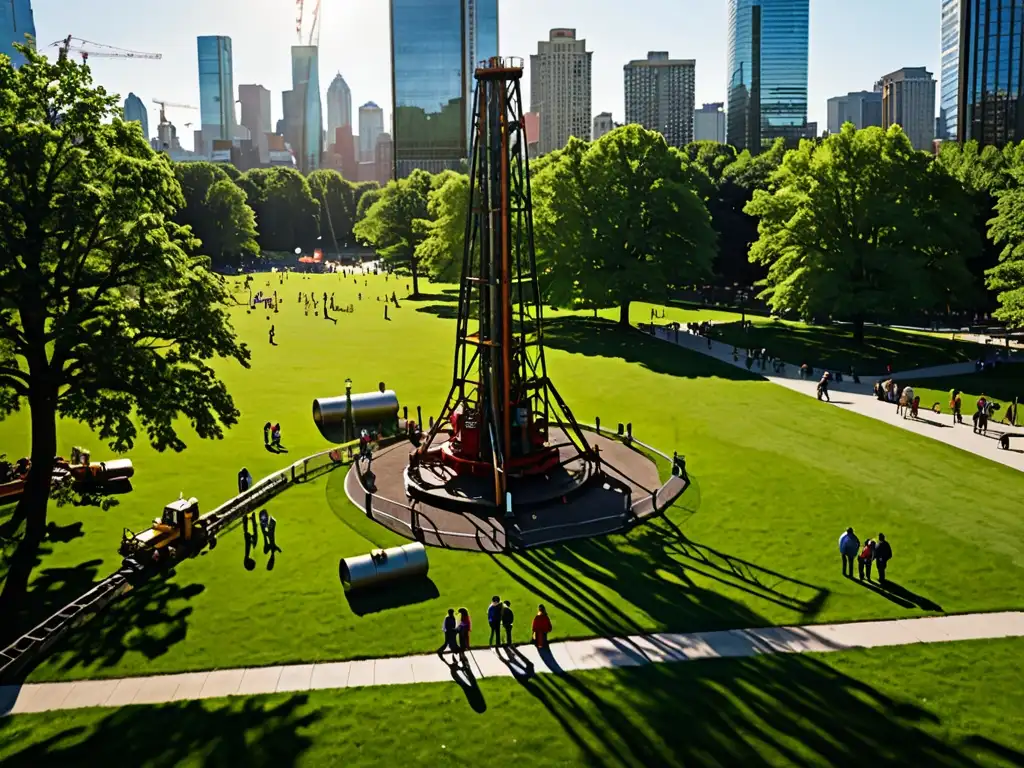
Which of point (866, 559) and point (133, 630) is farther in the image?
point (866, 559)

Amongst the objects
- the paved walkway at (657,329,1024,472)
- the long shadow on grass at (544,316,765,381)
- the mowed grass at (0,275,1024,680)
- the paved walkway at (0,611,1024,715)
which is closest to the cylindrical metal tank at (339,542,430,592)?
the mowed grass at (0,275,1024,680)

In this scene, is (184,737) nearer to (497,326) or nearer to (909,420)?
(497,326)

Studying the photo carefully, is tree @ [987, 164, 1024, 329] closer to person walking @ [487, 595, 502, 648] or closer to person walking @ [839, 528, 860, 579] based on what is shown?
person walking @ [839, 528, 860, 579]

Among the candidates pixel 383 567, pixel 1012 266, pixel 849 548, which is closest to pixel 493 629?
pixel 383 567

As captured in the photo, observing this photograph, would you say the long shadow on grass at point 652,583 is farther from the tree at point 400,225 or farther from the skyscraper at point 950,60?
the skyscraper at point 950,60

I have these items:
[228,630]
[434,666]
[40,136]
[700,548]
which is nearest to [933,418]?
[700,548]

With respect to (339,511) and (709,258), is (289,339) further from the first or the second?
(339,511)
